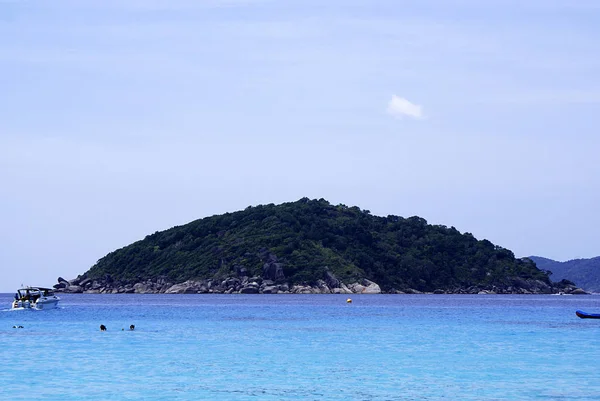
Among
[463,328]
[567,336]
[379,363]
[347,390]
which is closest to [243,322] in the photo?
[463,328]

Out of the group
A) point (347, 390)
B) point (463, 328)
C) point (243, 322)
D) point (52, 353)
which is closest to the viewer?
point (347, 390)

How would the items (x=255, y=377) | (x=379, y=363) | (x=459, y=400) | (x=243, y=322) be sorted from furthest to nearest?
(x=243, y=322)
(x=379, y=363)
(x=255, y=377)
(x=459, y=400)

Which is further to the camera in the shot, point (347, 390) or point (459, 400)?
point (347, 390)

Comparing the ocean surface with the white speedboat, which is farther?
the white speedboat

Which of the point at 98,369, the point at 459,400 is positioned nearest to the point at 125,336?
the point at 98,369

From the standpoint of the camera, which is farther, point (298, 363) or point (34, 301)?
point (34, 301)

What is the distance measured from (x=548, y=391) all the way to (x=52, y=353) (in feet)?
115

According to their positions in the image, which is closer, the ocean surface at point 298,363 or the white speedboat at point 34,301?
the ocean surface at point 298,363

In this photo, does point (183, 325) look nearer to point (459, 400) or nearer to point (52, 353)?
point (52, 353)

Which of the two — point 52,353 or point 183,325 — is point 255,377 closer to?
point 52,353

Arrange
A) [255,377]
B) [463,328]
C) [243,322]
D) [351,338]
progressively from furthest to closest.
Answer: [243,322] < [463,328] < [351,338] < [255,377]

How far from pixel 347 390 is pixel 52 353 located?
2642 centimetres

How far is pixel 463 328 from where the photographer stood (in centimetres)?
9056

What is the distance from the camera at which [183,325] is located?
94.9 metres
